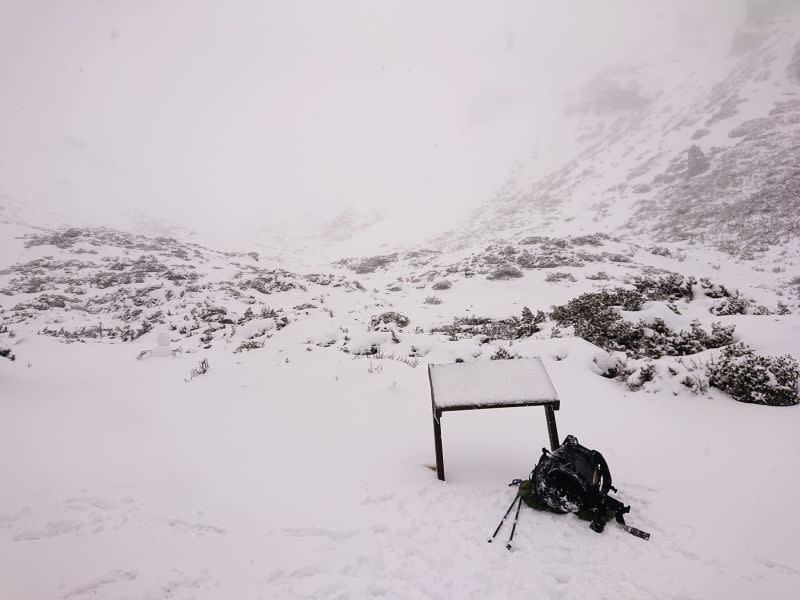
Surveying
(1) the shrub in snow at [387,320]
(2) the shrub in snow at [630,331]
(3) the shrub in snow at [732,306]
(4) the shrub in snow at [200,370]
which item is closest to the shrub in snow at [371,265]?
(1) the shrub in snow at [387,320]

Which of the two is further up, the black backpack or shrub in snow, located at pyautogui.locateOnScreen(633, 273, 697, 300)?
shrub in snow, located at pyautogui.locateOnScreen(633, 273, 697, 300)

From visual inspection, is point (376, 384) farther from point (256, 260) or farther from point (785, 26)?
point (785, 26)

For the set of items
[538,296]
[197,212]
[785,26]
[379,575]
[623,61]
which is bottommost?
[379,575]

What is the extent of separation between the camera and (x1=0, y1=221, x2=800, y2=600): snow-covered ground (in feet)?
8.80

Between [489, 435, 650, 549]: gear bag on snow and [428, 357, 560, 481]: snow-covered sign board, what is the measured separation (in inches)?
18.3

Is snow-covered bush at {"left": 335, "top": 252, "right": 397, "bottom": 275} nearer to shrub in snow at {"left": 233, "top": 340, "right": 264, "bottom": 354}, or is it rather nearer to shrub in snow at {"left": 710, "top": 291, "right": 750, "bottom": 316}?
shrub in snow at {"left": 233, "top": 340, "right": 264, "bottom": 354}

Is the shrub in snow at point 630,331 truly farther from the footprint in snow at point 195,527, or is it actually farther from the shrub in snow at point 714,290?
the footprint in snow at point 195,527

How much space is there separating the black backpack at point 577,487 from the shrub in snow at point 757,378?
130 inches

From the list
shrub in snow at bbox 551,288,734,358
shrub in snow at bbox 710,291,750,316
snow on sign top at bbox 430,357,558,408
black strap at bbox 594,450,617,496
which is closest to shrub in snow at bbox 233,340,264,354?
snow on sign top at bbox 430,357,558,408

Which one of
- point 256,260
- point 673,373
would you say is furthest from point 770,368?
point 256,260

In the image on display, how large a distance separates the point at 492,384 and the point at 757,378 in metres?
4.21

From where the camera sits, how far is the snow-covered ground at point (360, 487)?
268cm

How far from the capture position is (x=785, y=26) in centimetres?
5066

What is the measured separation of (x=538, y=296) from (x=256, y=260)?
22990 mm
